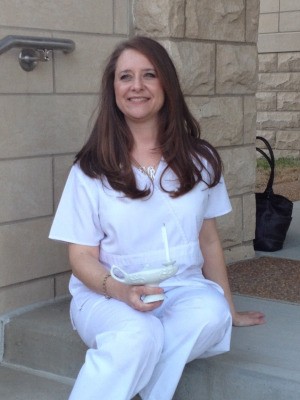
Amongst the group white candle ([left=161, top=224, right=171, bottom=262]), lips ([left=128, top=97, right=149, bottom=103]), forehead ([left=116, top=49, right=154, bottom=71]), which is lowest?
white candle ([left=161, top=224, right=171, bottom=262])

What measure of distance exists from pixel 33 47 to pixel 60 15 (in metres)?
0.30

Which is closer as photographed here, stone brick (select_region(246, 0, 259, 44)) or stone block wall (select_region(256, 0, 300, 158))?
stone brick (select_region(246, 0, 259, 44))

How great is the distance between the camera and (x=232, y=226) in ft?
17.5

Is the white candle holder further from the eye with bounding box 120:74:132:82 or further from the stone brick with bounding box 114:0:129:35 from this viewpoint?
the stone brick with bounding box 114:0:129:35

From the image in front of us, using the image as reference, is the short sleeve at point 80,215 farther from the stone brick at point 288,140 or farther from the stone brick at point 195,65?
the stone brick at point 288,140

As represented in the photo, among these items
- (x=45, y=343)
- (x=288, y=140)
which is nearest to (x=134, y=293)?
(x=45, y=343)

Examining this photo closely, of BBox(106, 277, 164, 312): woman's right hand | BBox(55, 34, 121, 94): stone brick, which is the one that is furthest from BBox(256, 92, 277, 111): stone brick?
BBox(106, 277, 164, 312): woman's right hand

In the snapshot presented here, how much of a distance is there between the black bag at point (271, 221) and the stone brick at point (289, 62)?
5994 millimetres

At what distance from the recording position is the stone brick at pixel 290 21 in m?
11.5

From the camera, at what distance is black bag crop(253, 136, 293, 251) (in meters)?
5.73

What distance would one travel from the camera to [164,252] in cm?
347

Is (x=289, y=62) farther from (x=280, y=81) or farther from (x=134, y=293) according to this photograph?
(x=134, y=293)

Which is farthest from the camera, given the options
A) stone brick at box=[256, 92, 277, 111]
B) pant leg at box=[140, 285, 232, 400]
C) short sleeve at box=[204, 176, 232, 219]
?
stone brick at box=[256, 92, 277, 111]

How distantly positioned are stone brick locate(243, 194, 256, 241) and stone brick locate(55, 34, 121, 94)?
4.42 feet
